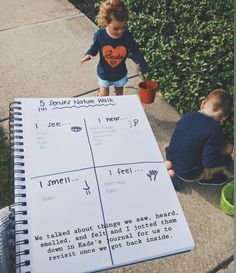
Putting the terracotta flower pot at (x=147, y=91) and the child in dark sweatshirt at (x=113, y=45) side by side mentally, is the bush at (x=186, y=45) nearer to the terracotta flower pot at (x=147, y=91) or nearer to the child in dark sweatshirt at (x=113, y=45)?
the terracotta flower pot at (x=147, y=91)

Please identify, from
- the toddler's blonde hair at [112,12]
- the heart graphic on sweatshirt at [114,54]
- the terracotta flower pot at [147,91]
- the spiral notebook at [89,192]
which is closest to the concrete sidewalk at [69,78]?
the terracotta flower pot at [147,91]

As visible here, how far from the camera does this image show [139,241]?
1.81 m

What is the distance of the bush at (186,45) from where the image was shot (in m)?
4.82

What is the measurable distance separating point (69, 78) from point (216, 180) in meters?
2.19

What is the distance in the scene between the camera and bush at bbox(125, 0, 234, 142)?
4.82 m

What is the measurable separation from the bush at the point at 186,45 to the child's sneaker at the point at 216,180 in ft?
1.99

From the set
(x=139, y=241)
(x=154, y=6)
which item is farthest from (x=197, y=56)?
(x=139, y=241)

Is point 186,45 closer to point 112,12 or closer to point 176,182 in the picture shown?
point 112,12

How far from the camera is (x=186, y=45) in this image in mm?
5320

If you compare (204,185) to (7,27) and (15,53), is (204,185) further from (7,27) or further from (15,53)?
(7,27)

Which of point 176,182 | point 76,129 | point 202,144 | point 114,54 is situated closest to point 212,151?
point 202,144

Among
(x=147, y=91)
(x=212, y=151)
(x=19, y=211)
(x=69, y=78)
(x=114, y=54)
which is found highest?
(x=19, y=211)

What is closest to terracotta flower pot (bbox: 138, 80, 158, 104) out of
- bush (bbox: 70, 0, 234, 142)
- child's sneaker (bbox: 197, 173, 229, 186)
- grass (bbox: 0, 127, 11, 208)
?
bush (bbox: 70, 0, 234, 142)

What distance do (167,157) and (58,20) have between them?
315 cm
